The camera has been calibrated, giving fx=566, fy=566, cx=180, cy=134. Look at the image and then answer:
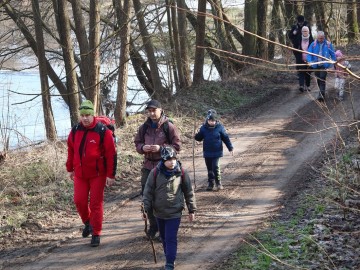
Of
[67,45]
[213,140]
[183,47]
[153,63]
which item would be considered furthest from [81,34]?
[213,140]

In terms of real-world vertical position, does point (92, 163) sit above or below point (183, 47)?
below

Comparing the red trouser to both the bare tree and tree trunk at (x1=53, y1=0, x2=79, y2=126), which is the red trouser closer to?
tree trunk at (x1=53, y1=0, x2=79, y2=126)

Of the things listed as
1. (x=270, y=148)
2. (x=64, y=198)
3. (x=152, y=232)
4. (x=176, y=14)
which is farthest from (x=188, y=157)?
(x=176, y=14)

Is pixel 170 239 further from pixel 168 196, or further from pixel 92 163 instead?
pixel 92 163

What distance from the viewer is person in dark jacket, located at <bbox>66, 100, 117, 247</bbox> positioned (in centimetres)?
787

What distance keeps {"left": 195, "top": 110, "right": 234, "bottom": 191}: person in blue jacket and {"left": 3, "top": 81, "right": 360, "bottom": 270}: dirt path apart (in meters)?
0.28

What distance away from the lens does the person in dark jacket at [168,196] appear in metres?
6.87

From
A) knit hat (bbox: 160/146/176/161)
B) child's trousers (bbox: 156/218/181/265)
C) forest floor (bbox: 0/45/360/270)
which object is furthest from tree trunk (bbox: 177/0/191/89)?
child's trousers (bbox: 156/218/181/265)

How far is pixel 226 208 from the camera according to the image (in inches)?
364

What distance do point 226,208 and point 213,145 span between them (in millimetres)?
1334

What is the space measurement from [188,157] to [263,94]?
20.7 feet

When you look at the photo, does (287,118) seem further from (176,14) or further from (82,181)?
(82,181)

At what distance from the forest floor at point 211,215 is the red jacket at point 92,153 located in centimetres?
107

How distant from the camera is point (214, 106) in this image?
651 inches
